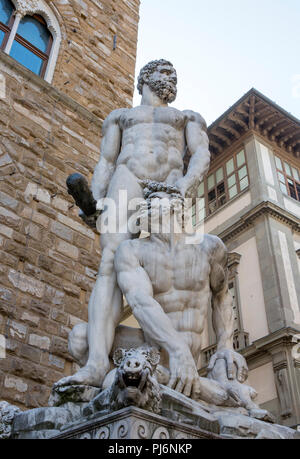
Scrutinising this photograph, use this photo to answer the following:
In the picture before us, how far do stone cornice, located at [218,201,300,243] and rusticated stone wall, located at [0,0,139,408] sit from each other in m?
8.15

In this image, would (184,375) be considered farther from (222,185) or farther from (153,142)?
(222,185)

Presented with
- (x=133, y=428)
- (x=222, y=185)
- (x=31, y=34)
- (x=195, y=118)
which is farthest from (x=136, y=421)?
(x=222, y=185)

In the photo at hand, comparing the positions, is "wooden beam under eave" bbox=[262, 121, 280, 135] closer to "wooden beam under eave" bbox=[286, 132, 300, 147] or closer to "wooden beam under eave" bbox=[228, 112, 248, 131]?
"wooden beam under eave" bbox=[228, 112, 248, 131]

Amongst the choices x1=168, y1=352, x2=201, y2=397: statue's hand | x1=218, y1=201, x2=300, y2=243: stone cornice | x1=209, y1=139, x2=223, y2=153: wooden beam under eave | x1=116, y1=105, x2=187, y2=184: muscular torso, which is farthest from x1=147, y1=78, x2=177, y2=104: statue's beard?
x1=209, y1=139, x2=223, y2=153: wooden beam under eave

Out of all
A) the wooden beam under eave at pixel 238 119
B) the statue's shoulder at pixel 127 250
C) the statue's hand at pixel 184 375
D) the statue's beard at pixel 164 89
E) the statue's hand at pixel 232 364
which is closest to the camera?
the statue's hand at pixel 184 375

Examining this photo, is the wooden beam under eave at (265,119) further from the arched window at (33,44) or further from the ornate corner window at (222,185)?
the arched window at (33,44)

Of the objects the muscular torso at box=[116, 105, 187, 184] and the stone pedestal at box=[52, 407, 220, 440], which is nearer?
the stone pedestal at box=[52, 407, 220, 440]

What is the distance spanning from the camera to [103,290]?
3.08 m

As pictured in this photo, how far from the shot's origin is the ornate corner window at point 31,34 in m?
7.50

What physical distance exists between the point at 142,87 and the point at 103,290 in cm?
196

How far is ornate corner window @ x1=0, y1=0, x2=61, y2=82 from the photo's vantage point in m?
7.50

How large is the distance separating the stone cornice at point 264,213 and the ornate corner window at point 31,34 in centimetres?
948

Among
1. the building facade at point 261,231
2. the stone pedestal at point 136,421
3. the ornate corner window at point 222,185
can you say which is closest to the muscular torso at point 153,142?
the stone pedestal at point 136,421

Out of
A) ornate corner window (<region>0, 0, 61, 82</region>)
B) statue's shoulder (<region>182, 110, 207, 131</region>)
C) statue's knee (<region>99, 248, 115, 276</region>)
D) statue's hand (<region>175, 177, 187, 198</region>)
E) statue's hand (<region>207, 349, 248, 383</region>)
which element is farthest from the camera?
ornate corner window (<region>0, 0, 61, 82</region>)
